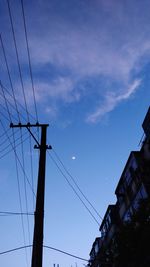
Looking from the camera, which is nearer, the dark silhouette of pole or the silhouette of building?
the dark silhouette of pole

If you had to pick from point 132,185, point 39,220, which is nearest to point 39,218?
point 39,220

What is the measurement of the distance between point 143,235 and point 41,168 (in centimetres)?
1088

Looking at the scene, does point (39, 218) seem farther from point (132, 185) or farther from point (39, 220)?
point (132, 185)

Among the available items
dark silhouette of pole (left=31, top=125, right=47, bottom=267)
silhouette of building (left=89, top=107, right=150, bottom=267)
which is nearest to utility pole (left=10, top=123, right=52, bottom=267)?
dark silhouette of pole (left=31, top=125, right=47, bottom=267)

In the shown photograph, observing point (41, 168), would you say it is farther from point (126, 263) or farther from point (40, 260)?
point (126, 263)

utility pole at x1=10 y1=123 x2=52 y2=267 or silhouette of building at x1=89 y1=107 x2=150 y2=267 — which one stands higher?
silhouette of building at x1=89 y1=107 x2=150 y2=267

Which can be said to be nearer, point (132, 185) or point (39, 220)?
point (39, 220)

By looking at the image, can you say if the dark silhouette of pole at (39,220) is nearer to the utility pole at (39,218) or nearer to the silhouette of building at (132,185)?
the utility pole at (39,218)

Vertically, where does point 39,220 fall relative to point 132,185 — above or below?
below

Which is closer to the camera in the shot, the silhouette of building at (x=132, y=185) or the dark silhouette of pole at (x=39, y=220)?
the dark silhouette of pole at (x=39, y=220)

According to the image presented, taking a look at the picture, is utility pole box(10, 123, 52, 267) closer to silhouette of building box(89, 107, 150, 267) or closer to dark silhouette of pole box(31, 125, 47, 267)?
dark silhouette of pole box(31, 125, 47, 267)

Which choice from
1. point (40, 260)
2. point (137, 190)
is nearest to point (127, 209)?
point (137, 190)

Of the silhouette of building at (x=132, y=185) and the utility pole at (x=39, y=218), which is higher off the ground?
the silhouette of building at (x=132, y=185)

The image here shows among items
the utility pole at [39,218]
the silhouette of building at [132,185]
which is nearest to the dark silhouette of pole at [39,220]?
the utility pole at [39,218]
